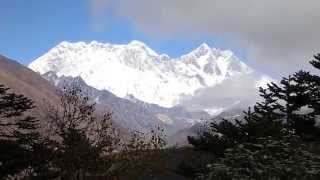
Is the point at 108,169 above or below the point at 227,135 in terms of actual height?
below

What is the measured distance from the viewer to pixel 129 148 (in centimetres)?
1894

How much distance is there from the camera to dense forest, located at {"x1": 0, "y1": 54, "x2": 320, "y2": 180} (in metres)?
12.2

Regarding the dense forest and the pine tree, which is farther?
the pine tree

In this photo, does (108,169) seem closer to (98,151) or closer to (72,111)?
(98,151)

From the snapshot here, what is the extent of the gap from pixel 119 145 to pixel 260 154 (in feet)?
23.4

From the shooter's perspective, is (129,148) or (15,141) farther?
(15,141)

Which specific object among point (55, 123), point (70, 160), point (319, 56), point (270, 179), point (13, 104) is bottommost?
point (270, 179)

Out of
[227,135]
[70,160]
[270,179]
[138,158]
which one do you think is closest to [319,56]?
[227,135]

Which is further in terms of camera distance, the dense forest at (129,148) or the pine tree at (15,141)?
the pine tree at (15,141)

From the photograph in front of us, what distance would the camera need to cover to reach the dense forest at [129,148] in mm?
12188

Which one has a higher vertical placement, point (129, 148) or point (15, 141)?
point (15, 141)

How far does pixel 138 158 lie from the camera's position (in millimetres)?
18375

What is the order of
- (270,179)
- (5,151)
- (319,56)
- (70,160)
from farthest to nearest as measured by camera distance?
(319,56) < (5,151) < (70,160) < (270,179)

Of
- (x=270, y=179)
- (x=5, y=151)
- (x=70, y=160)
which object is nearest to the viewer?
(x=270, y=179)
